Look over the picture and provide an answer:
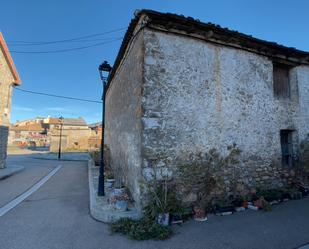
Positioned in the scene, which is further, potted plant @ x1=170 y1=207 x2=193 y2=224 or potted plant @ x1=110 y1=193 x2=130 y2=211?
potted plant @ x1=110 y1=193 x2=130 y2=211

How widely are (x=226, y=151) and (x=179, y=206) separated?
2092 millimetres

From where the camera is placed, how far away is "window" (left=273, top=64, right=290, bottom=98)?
7.96m

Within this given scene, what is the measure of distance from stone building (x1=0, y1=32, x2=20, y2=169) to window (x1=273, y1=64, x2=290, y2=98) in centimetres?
1358

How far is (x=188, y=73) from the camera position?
5.98 meters

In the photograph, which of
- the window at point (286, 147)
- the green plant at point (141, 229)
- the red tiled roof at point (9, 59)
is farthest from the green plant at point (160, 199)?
the red tiled roof at point (9, 59)

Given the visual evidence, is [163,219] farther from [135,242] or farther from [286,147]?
[286,147]

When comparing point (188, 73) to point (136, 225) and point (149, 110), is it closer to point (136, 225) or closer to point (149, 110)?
point (149, 110)

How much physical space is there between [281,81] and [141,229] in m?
7.08

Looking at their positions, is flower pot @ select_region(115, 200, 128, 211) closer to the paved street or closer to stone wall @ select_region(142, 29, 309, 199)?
the paved street

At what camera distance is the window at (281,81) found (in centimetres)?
796

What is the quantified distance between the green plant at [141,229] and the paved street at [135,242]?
0.48 feet

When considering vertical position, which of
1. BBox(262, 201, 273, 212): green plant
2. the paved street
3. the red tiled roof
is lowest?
the paved street

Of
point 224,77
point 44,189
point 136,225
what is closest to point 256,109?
point 224,77

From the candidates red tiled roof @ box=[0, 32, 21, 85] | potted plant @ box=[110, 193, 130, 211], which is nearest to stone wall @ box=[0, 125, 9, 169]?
red tiled roof @ box=[0, 32, 21, 85]
